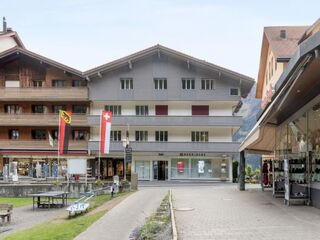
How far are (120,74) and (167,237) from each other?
45476 mm

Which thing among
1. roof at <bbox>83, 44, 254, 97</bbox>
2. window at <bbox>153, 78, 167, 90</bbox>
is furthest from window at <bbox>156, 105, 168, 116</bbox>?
roof at <bbox>83, 44, 254, 97</bbox>

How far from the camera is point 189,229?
501 inches

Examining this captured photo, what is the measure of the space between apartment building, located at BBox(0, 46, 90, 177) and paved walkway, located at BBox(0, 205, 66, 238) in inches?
1024

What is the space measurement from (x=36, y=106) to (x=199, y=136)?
18130mm

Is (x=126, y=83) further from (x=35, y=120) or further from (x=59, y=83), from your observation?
(x=35, y=120)

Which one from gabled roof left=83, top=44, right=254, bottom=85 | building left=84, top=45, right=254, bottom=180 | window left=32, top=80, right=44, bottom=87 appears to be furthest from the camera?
window left=32, top=80, right=44, bottom=87

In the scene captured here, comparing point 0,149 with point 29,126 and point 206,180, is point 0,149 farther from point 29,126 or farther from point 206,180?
point 206,180

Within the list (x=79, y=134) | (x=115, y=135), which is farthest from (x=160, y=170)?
(x=79, y=134)

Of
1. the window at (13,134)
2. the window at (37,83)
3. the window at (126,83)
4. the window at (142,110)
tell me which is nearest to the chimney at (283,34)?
the window at (126,83)

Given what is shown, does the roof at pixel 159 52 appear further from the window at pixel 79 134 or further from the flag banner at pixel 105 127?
the flag banner at pixel 105 127

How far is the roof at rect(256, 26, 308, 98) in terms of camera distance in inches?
1453

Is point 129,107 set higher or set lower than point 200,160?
higher

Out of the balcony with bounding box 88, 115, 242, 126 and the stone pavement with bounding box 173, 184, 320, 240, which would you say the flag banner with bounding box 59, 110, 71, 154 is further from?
the stone pavement with bounding box 173, 184, 320, 240

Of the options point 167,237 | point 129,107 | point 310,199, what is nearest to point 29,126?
point 129,107
